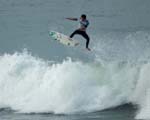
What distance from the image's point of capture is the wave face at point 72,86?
96.5ft

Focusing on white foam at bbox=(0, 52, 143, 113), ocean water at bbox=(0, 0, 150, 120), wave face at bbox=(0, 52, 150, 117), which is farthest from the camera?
white foam at bbox=(0, 52, 143, 113)

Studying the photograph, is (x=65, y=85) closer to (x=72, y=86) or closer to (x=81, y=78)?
(x=72, y=86)

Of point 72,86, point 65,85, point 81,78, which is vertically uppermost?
point 81,78

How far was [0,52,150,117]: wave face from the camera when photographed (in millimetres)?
29422

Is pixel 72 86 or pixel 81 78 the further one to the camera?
pixel 81 78

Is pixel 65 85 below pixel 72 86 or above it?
above

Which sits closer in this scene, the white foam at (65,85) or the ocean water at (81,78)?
the ocean water at (81,78)

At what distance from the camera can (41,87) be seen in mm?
31844

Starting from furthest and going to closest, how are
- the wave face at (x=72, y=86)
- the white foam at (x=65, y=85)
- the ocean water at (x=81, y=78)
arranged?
the white foam at (x=65, y=85)
the wave face at (x=72, y=86)
the ocean water at (x=81, y=78)

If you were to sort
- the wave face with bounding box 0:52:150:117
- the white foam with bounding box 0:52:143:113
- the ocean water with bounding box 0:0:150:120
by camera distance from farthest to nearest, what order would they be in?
1. the white foam with bounding box 0:52:143:113
2. the wave face with bounding box 0:52:150:117
3. the ocean water with bounding box 0:0:150:120

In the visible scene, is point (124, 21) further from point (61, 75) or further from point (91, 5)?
point (61, 75)

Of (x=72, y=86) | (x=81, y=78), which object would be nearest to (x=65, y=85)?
(x=72, y=86)

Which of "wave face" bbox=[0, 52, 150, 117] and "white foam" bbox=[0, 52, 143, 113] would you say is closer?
"wave face" bbox=[0, 52, 150, 117]

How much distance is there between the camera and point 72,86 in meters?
30.4
